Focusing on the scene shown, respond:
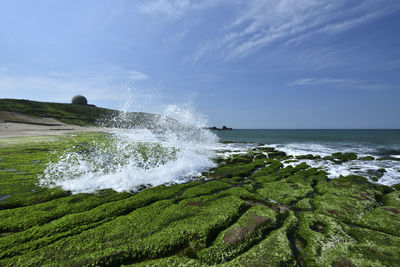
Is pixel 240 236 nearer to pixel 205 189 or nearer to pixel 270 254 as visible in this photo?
pixel 270 254

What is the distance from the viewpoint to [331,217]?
9516 mm

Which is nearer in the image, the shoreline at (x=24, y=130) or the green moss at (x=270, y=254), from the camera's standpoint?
the green moss at (x=270, y=254)

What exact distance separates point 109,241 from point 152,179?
8141 millimetres

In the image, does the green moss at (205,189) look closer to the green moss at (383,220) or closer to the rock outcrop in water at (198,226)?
the rock outcrop in water at (198,226)

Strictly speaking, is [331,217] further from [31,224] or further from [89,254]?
[31,224]

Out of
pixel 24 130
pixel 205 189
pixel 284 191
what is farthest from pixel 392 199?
pixel 24 130

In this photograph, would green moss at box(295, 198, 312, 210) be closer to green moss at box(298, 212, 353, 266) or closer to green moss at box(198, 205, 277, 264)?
green moss at box(298, 212, 353, 266)

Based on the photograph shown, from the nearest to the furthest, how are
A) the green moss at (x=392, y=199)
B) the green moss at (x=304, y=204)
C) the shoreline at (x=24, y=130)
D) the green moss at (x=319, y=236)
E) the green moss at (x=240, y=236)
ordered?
the green moss at (x=240, y=236), the green moss at (x=319, y=236), the green moss at (x=304, y=204), the green moss at (x=392, y=199), the shoreline at (x=24, y=130)

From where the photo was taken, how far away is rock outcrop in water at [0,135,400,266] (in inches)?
244

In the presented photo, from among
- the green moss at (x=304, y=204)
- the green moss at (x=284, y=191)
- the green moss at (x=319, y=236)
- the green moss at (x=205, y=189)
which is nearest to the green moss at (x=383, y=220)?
the green moss at (x=319, y=236)

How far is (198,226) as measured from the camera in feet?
25.9

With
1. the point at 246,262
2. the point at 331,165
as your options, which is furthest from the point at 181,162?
the point at 331,165

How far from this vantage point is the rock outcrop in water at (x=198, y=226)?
6.21 m

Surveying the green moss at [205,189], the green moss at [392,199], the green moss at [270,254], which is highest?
the green moss at [392,199]
